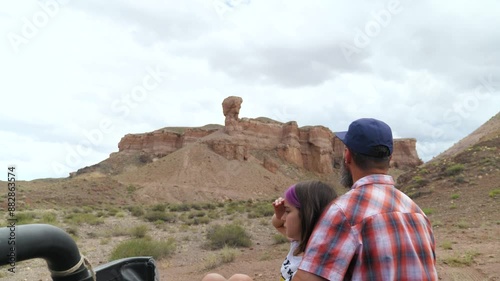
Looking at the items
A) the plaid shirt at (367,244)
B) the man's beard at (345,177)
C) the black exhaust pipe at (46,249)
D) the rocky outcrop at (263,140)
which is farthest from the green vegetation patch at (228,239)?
the rocky outcrop at (263,140)

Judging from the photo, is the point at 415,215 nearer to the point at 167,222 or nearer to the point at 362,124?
the point at 362,124

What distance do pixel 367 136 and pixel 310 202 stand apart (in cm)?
58

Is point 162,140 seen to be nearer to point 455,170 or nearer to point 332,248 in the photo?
point 455,170

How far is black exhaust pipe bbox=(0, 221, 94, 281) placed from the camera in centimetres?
145

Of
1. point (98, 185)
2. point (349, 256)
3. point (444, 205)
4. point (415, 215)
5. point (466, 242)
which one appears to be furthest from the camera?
point (98, 185)

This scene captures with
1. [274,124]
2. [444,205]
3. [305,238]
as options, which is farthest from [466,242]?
[274,124]

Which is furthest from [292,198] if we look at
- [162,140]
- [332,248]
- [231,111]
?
[162,140]

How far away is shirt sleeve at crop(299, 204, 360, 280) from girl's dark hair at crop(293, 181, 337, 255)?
22.5 inches

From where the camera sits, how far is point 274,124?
73750 mm

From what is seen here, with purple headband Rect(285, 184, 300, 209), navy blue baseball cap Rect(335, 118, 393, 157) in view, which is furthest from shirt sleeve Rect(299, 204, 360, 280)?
purple headband Rect(285, 184, 300, 209)

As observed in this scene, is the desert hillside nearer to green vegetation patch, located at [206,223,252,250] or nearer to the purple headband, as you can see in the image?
green vegetation patch, located at [206,223,252,250]

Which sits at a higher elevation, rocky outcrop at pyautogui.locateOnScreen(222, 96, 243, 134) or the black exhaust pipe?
rocky outcrop at pyautogui.locateOnScreen(222, 96, 243, 134)

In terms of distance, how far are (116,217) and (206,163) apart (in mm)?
35447

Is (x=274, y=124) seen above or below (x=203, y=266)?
above
